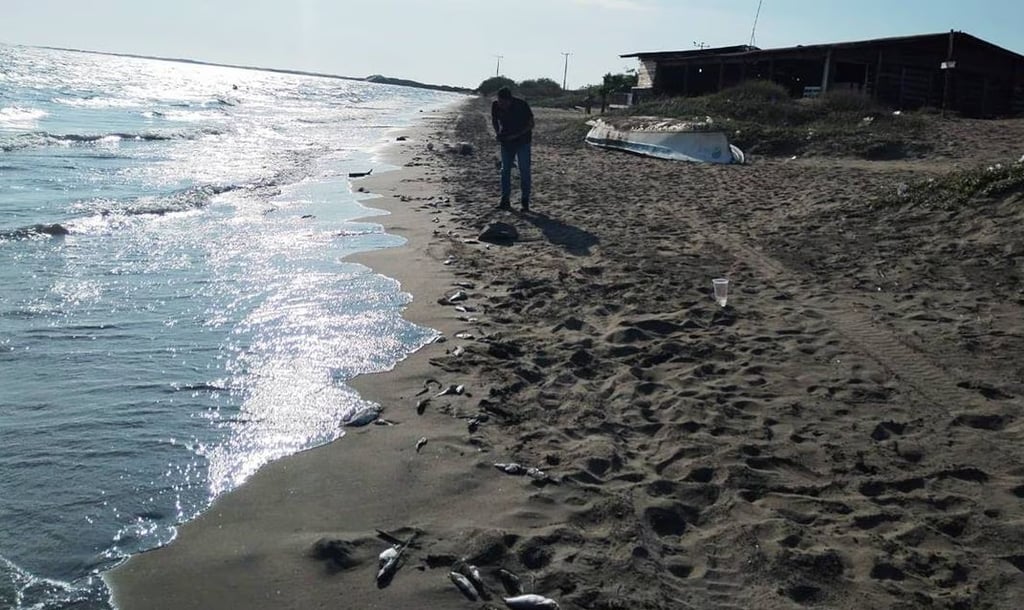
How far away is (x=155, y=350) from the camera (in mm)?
5535

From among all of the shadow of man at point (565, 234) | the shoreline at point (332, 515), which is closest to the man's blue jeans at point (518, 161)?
the shadow of man at point (565, 234)

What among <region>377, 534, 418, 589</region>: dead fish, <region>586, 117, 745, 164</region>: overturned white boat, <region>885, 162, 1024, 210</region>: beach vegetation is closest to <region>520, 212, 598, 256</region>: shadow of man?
<region>885, 162, 1024, 210</region>: beach vegetation

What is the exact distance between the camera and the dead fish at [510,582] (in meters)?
2.89

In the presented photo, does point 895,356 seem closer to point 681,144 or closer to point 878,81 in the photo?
point 681,144

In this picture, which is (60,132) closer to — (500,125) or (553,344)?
(500,125)

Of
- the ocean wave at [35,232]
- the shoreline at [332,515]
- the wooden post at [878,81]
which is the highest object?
the wooden post at [878,81]

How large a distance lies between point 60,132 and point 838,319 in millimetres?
24157

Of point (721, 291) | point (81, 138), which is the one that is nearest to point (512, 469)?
point (721, 291)

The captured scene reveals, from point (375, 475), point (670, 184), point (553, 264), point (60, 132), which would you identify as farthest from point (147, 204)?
point (60, 132)

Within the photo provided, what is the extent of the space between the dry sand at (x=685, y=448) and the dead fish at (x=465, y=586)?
0.03 m

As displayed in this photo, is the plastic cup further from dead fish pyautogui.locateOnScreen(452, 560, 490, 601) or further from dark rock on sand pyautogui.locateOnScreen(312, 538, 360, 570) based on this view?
dark rock on sand pyautogui.locateOnScreen(312, 538, 360, 570)

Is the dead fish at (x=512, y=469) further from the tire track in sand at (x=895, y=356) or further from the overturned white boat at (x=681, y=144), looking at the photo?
the overturned white boat at (x=681, y=144)

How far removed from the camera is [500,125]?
11.6 metres

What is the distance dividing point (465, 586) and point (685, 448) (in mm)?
1558
